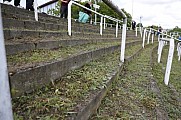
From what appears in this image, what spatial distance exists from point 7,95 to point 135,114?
1.23 m

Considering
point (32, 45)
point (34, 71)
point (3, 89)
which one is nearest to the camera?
point (3, 89)

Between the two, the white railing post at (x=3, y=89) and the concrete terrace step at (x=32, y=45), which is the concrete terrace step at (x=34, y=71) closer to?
the concrete terrace step at (x=32, y=45)

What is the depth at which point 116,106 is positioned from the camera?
1790 millimetres

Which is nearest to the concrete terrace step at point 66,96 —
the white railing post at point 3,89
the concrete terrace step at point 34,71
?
the concrete terrace step at point 34,71

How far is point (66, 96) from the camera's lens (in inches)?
58.8

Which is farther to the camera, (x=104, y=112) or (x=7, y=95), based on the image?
(x=104, y=112)

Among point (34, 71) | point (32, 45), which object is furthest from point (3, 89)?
point (32, 45)

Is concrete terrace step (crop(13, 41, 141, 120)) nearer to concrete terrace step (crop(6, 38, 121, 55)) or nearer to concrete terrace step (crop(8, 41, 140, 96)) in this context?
concrete terrace step (crop(8, 41, 140, 96))

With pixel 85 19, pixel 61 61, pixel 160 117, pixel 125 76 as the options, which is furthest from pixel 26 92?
pixel 85 19

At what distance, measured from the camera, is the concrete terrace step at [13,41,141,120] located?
1.23 meters

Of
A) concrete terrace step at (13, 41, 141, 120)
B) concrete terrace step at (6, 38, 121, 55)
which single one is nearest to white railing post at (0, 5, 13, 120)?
concrete terrace step at (13, 41, 141, 120)

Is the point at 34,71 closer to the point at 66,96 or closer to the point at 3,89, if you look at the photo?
the point at 66,96

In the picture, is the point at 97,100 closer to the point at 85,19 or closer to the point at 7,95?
the point at 7,95

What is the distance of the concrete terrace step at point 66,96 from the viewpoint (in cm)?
123
